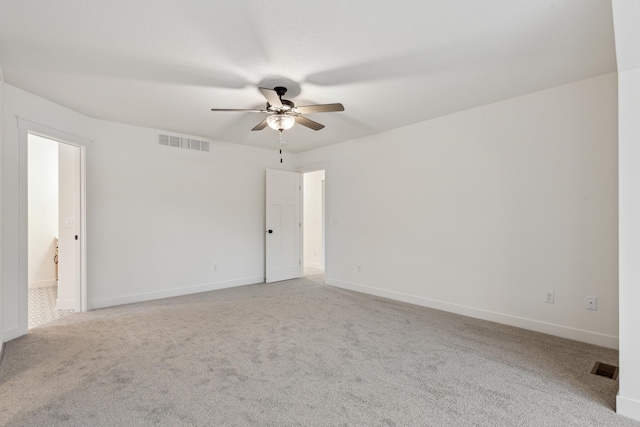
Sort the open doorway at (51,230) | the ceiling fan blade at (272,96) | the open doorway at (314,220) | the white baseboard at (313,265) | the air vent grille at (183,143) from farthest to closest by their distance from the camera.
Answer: the open doorway at (314,220) < the white baseboard at (313,265) < the air vent grille at (183,143) < the open doorway at (51,230) < the ceiling fan blade at (272,96)

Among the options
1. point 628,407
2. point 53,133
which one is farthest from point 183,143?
point 628,407

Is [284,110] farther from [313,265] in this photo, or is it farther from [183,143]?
[313,265]

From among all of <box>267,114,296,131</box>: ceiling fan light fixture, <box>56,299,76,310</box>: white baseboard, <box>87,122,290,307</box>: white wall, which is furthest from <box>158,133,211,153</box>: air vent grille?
<box>56,299,76,310</box>: white baseboard

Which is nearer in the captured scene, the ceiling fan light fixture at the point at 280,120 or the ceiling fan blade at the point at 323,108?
the ceiling fan blade at the point at 323,108

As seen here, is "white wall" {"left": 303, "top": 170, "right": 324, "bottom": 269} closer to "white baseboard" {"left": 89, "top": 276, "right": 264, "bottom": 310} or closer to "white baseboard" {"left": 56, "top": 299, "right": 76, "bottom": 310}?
"white baseboard" {"left": 89, "top": 276, "right": 264, "bottom": 310}

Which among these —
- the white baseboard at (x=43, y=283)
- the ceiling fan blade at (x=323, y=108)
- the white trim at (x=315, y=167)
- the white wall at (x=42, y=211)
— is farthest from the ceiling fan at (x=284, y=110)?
the white baseboard at (x=43, y=283)

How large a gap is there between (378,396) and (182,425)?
1203mm

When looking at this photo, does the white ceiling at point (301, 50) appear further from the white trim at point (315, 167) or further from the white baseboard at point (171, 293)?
the white baseboard at point (171, 293)

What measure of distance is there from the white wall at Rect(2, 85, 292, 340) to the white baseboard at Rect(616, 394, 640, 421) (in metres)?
4.78

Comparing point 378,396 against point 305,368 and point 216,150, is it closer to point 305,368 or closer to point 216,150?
point 305,368

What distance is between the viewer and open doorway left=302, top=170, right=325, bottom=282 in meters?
7.59

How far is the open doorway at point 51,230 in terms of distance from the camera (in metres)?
3.98

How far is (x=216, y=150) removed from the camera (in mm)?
5164

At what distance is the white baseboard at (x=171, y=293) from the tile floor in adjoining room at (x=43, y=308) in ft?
1.18
